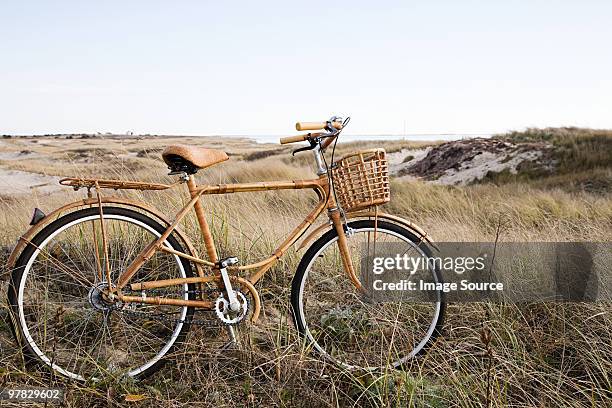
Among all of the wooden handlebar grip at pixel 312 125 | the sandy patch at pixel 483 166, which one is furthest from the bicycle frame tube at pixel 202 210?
the sandy patch at pixel 483 166

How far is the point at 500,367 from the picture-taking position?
2.93 meters

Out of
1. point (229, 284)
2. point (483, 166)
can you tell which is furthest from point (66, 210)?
point (483, 166)

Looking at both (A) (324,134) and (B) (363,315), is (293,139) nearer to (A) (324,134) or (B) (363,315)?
(A) (324,134)

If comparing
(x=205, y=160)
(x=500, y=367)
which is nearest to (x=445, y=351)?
(x=500, y=367)

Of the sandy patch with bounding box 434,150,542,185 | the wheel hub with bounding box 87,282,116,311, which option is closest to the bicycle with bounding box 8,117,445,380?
the wheel hub with bounding box 87,282,116,311

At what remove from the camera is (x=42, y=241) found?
274 centimetres

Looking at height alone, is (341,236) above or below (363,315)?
above

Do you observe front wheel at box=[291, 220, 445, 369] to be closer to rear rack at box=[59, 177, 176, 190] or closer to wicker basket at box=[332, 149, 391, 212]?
wicker basket at box=[332, 149, 391, 212]

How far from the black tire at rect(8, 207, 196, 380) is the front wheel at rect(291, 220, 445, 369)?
0.56 m

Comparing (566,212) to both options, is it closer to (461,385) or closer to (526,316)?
(526,316)

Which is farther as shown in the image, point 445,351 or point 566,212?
point 566,212

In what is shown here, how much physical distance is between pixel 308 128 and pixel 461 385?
51.7 inches

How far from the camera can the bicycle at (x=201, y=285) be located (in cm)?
276

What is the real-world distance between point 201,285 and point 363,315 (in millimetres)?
942
